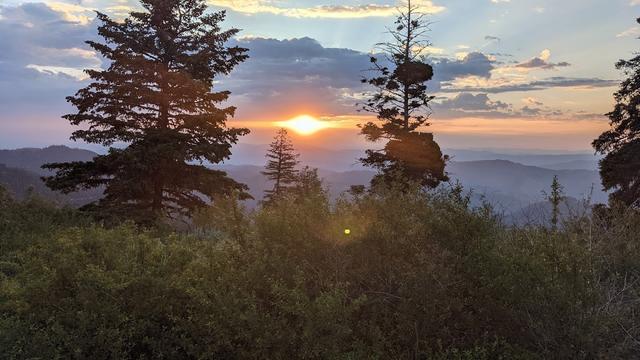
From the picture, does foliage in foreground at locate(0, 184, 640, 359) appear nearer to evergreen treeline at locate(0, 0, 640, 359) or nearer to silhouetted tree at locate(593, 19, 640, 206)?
evergreen treeline at locate(0, 0, 640, 359)

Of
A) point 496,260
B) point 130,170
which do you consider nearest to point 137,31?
point 130,170

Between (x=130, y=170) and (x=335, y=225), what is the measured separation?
1465cm

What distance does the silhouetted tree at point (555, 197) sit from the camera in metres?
6.39

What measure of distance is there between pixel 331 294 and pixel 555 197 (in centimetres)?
415

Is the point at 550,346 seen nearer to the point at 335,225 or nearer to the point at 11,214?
the point at 335,225

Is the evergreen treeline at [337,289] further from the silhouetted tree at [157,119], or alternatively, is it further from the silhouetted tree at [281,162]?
the silhouetted tree at [281,162]

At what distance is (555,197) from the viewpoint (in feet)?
22.1

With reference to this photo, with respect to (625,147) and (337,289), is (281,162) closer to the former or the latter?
(625,147)

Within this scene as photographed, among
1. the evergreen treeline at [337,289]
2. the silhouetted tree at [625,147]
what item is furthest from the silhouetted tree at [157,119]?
the silhouetted tree at [625,147]

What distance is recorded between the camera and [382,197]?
5688mm

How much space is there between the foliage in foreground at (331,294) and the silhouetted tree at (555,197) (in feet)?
3.96

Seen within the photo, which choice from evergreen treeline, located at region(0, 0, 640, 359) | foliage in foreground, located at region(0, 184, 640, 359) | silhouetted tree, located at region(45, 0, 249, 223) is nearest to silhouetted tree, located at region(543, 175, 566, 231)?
evergreen treeline, located at region(0, 0, 640, 359)

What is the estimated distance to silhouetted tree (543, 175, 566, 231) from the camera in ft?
21.0

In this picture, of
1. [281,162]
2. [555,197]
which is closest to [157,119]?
[555,197]
